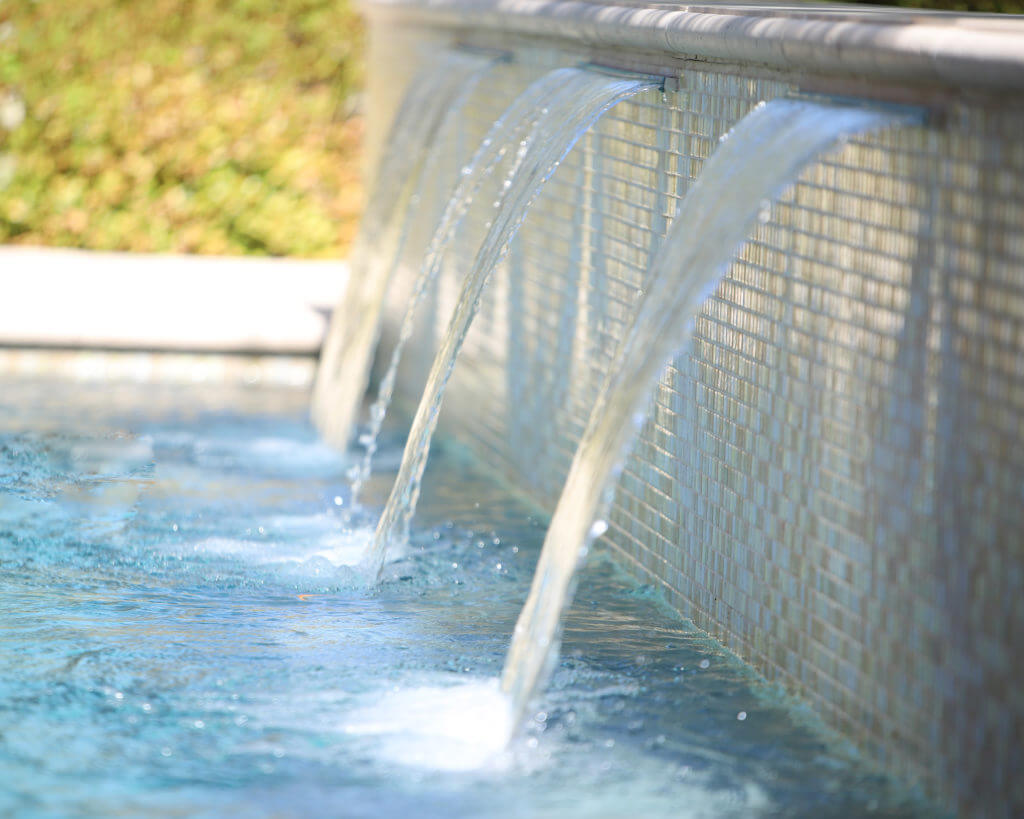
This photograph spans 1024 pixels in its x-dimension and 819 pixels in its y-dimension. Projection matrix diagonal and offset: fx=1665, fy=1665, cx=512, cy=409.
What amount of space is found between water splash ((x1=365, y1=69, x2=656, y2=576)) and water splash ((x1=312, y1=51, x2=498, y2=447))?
1050 millimetres

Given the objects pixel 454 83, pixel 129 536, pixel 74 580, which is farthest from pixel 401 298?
pixel 74 580

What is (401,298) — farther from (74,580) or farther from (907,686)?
(907,686)

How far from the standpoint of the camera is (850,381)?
11.1 ft

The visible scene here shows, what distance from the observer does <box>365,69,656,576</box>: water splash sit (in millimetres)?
4707

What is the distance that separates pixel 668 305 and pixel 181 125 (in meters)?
7.40

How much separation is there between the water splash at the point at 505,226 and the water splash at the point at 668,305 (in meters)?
0.99

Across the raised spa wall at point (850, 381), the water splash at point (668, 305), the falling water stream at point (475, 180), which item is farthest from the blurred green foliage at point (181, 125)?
the water splash at point (668, 305)

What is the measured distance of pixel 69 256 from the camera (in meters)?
9.81

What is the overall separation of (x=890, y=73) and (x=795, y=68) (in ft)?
1.64

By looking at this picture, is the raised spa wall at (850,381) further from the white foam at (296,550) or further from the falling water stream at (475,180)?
the white foam at (296,550)

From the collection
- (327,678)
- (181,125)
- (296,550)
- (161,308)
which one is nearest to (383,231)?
(161,308)

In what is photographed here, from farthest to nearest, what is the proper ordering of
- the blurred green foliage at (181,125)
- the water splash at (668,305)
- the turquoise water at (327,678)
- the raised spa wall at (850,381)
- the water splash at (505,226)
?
the blurred green foliage at (181,125)
the water splash at (505,226)
the water splash at (668,305)
the turquoise water at (327,678)
the raised spa wall at (850,381)

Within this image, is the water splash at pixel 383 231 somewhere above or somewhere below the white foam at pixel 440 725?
above

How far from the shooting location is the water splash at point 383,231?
6.41 metres
